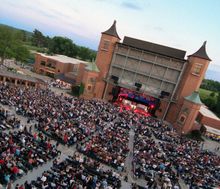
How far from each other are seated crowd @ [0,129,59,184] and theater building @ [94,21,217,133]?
32.3 meters

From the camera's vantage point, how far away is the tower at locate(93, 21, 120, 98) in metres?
52.0

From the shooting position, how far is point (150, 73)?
5062 centimetres

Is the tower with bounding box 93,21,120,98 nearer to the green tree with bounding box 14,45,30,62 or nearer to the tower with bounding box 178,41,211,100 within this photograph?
the tower with bounding box 178,41,211,100

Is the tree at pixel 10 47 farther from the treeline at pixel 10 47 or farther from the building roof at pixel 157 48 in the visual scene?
the building roof at pixel 157 48

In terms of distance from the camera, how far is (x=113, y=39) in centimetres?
5184

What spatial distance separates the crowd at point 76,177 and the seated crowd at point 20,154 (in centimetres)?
140

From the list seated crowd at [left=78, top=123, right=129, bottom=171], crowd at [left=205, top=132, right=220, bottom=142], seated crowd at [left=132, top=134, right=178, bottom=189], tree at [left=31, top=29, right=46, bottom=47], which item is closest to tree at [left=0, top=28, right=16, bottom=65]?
seated crowd at [left=78, top=123, right=129, bottom=171]

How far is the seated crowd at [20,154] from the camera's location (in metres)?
14.8

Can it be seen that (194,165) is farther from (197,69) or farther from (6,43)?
(6,43)

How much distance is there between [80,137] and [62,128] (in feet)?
7.28

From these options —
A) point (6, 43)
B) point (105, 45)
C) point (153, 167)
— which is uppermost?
point (105, 45)

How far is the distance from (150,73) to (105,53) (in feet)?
37.4

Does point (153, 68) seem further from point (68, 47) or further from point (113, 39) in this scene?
point (68, 47)

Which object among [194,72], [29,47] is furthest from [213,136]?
[29,47]
